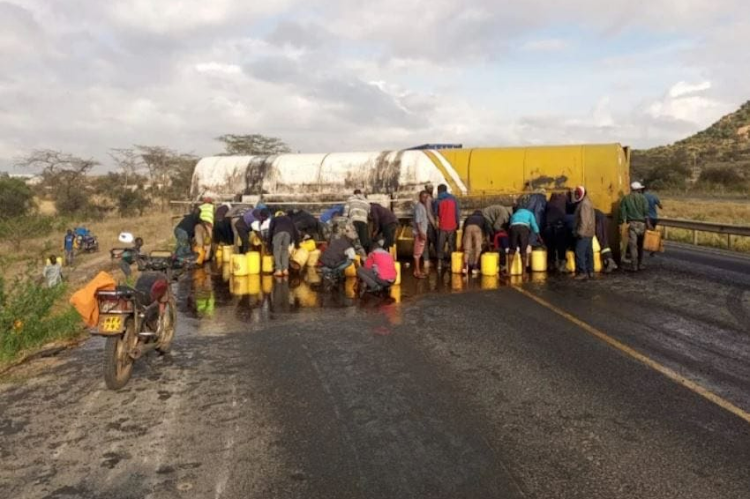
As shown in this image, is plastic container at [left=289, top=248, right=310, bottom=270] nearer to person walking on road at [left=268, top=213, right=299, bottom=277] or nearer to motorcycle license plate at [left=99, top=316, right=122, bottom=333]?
person walking on road at [left=268, top=213, right=299, bottom=277]

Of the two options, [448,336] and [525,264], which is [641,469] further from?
[525,264]

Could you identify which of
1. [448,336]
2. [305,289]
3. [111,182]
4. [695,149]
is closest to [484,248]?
[305,289]

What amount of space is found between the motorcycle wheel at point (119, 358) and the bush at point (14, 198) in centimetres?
3641

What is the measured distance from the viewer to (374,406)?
5.41m

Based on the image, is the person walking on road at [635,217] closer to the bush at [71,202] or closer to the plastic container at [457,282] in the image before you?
the plastic container at [457,282]

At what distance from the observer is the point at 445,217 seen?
1393 cm

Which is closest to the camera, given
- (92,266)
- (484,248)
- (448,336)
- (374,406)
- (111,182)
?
(374,406)

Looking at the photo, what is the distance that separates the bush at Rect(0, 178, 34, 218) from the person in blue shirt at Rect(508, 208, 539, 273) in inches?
1341

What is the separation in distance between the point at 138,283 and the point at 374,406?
304 centimetres

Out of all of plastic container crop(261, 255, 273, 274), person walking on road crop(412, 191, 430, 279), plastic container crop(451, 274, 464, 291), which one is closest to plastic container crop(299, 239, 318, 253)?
plastic container crop(261, 255, 273, 274)

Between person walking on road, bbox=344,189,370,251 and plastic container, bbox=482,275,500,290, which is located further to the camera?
person walking on road, bbox=344,189,370,251

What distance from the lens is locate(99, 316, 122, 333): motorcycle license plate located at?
5.97m

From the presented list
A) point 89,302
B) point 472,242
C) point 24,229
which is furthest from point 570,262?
point 24,229

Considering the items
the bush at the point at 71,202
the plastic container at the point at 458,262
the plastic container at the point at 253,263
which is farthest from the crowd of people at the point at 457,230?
the bush at the point at 71,202
